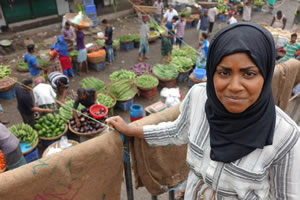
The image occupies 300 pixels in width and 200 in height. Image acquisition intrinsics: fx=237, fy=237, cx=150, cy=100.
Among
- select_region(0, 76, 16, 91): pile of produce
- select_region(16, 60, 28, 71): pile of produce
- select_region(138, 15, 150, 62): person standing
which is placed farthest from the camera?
select_region(138, 15, 150, 62): person standing

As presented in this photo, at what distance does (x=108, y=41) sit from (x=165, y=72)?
246cm

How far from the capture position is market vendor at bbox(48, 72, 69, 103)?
5593 mm

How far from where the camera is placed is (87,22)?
7.67m

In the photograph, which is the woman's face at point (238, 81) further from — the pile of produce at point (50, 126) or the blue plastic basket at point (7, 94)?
the blue plastic basket at point (7, 94)

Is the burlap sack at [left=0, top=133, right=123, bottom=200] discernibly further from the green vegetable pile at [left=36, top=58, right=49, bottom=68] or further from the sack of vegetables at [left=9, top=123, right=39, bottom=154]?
the green vegetable pile at [left=36, top=58, right=49, bottom=68]

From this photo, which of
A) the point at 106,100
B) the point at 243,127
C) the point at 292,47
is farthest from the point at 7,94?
the point at 292,47

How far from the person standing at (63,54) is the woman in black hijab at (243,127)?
21.1 ft

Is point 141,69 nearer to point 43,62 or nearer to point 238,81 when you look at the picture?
point 43,62

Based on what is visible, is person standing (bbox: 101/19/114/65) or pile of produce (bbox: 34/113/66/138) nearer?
pile of produce (bbox: 34/113/66/138)

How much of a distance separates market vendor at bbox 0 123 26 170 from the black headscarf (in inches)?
127

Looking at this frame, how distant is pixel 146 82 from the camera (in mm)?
6801

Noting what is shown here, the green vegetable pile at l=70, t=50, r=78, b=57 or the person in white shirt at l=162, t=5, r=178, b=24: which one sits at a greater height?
the person in white shirt at l=162, t=5, r=178, b=24

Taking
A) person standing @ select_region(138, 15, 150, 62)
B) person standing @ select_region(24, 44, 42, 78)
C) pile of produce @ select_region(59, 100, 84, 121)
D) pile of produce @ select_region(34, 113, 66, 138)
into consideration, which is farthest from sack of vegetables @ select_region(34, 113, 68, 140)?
person standing @ select_region(138, 15, 150, 62)

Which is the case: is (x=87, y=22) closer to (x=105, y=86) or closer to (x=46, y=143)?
(x=105, y=86)
